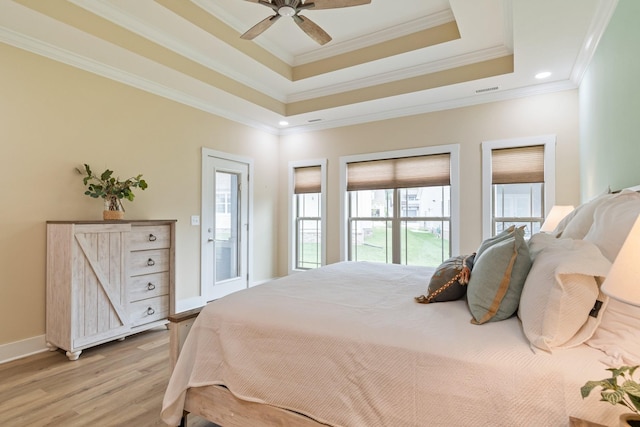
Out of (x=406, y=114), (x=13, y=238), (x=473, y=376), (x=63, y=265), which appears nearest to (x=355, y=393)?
(x=473, y=376)

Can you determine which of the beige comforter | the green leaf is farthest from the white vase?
the green leaf

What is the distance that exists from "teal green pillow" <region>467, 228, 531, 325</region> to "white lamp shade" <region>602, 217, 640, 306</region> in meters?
0.65

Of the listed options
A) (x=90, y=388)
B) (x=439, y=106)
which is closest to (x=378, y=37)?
(x=439, y=106)

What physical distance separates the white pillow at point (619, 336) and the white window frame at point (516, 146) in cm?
308

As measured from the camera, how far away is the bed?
111 centimetres

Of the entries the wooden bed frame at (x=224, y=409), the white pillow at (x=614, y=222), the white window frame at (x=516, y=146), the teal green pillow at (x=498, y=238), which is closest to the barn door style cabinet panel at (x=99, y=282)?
the wooden bed frame at (x=224, y=409)

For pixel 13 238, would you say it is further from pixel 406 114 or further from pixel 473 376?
pixel 406 114

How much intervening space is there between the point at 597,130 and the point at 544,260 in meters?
2.15

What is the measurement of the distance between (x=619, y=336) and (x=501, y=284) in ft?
1.38

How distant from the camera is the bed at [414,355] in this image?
1.11 m

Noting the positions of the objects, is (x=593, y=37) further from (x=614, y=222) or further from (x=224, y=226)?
(x=224, y=226)

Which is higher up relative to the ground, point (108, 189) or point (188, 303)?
point (108, 189)

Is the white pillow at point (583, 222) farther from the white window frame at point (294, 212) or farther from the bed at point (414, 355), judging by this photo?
the white window frame at point (294, 212)

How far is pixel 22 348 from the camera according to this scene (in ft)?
9.26
